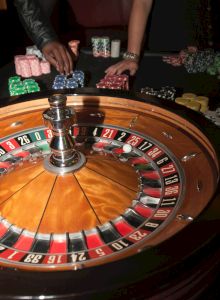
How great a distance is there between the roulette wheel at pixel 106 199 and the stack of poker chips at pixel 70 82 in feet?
1.85

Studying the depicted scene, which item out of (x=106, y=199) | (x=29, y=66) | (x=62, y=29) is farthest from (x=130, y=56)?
(x=62, y=29)

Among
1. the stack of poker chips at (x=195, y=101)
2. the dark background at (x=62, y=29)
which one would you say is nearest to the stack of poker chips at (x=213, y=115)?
the stack of poker chips at (x=195, y=101)

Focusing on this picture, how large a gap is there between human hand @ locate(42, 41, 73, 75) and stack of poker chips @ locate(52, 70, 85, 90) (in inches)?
9.7

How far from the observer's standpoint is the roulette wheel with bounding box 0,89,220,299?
31.4 inches

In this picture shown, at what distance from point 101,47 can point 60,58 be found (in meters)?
0.38

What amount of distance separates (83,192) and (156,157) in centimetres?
35

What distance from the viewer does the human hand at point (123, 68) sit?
102 inches

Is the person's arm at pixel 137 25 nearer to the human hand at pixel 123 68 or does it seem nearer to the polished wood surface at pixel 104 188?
the human hand at pixel 123 68

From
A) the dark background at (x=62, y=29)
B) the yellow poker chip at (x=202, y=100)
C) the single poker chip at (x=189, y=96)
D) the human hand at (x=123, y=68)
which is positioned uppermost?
the human hand at (x=123, y=68)

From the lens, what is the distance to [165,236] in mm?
978

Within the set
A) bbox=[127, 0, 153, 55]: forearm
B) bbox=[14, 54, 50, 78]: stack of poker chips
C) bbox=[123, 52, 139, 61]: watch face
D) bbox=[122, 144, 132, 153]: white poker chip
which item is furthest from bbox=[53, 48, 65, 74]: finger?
bbox=[122, 144, 132, 153]: white poker chip

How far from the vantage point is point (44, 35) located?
3053mm

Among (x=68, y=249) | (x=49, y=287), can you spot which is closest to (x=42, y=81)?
(x=68, y=249)

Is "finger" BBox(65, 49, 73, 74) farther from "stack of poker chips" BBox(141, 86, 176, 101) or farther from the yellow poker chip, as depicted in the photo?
the yellow poker chip
